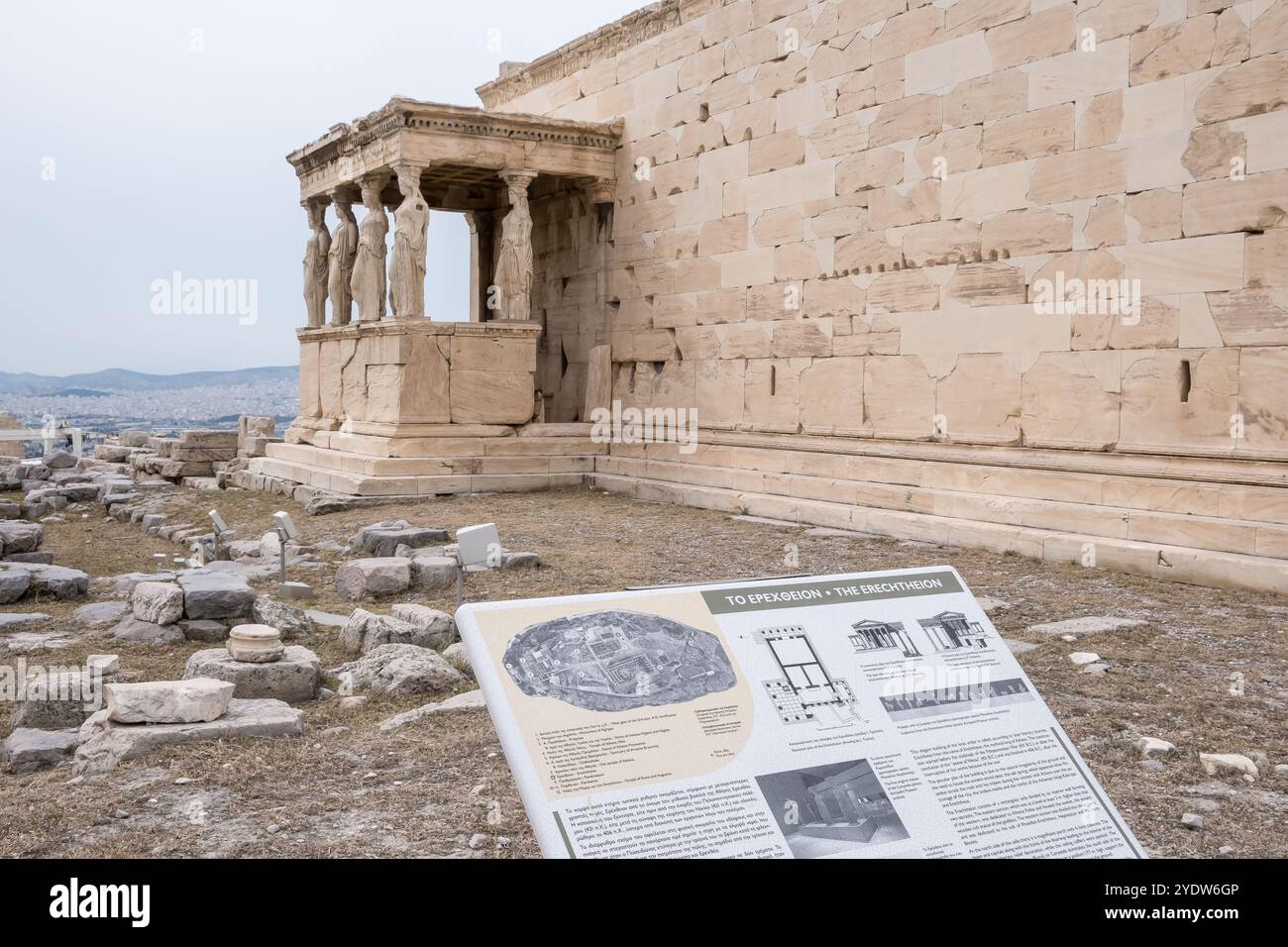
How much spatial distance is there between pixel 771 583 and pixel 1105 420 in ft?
23.0

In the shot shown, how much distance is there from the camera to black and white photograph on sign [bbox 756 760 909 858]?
2635 millimetres

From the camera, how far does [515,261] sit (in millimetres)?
14961

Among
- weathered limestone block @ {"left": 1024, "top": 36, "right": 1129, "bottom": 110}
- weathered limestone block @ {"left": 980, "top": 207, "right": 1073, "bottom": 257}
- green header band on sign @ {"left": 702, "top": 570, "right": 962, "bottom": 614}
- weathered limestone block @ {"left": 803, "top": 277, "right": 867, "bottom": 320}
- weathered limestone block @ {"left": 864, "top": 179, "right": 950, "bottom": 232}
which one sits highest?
weathered limestone block @ {"left": 1024, "top": 36, "right": 1129, "bottom": 110}

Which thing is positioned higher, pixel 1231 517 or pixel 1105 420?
pixel 1105 420

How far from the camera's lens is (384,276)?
1562 cm

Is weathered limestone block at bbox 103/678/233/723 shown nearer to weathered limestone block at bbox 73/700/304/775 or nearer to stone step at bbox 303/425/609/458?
weathered limestone block at bbox 73/700/304/775

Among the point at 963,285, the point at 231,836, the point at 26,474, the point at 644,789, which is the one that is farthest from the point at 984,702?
the point at 26,474

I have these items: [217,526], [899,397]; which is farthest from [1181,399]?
[217,526]

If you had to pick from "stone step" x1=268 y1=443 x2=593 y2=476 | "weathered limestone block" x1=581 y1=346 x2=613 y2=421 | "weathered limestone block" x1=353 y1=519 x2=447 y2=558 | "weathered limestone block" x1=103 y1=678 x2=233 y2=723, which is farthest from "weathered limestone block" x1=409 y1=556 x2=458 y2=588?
"weathered limestone block" x1=581 y1=346 x2=613 y2=421

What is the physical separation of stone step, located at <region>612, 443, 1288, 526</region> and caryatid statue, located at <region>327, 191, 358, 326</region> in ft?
19.0

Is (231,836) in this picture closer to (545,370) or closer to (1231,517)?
(1231,517)

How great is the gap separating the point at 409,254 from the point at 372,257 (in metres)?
1.11

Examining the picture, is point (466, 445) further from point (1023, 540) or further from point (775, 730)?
point (775, 730)

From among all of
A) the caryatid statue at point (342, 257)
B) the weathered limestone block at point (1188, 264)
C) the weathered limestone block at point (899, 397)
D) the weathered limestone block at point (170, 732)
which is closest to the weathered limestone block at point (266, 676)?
the weathered limestone block at point (170, 732)
